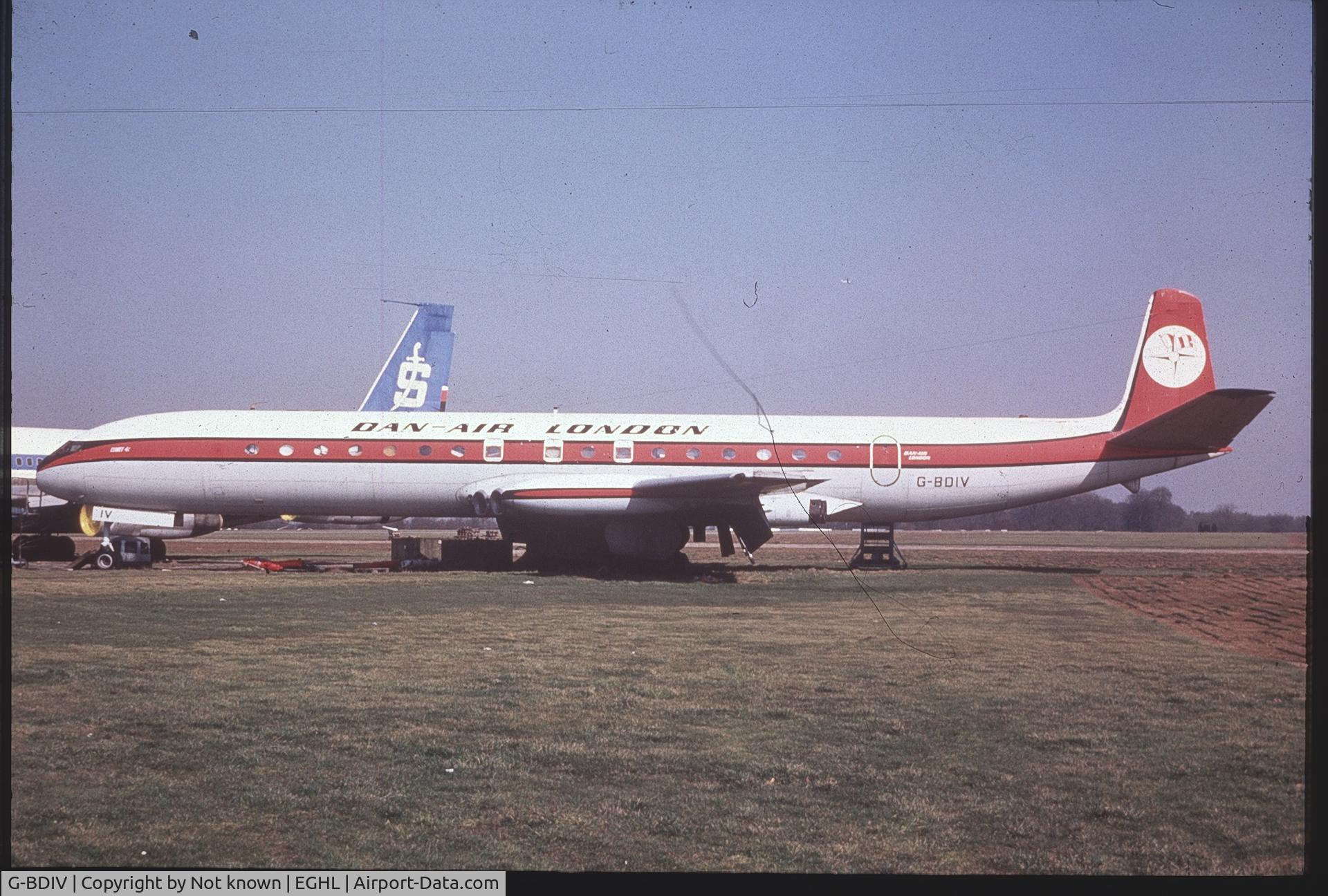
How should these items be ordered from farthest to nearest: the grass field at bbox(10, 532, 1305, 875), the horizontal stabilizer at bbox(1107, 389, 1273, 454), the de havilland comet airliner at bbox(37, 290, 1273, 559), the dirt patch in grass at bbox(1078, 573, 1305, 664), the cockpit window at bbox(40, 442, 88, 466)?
1. the cockpit window at bbox(40, 442, 88, 466)
2. the de havilland comet airliner at bbox(37, 290, 1273, 559)
3. the horizontal stabilizer at bbox(1107, 389, 1273, 454)
4. the dirt patch in grass at bbox(1078, 573, 1305, 664)
5. the grass field at bbox(10, 532, 1305, 875)

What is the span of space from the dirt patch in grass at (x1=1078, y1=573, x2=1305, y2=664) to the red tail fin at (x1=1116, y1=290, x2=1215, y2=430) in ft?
12.1

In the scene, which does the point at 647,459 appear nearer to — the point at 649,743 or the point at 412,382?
the point at 412,382

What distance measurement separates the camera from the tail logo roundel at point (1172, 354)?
22.6m

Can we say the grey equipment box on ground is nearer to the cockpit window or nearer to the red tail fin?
the cockpit window

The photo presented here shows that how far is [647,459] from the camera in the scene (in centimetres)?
2208

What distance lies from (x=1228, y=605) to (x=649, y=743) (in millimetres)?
12998

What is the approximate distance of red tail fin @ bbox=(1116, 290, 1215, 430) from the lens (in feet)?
74.0

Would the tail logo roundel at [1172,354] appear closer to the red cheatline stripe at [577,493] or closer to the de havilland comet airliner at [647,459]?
the de havilland comet airliner at [647,459]

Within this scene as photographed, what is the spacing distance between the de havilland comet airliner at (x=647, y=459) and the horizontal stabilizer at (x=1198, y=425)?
0.04 metres

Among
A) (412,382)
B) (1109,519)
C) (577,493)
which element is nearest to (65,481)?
(577,493)

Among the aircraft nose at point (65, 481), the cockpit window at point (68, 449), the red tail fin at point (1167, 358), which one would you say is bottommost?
the aircraft nose at point (65, 481)

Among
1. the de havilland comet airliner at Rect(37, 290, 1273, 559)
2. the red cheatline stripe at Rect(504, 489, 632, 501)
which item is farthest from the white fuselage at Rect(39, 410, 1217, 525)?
the red cheatline stripe at Rect(504, 489, 632, 501)

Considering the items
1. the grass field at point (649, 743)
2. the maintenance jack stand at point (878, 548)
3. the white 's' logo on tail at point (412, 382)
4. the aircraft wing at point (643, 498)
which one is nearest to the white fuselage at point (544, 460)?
the aircraft wing at point (643, 498)

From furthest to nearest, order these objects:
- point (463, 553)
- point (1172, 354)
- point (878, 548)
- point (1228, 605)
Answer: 1. point (878, 548)
2. point (463, 553)
3. point (1172, 354)
4. point (1228, 605)
